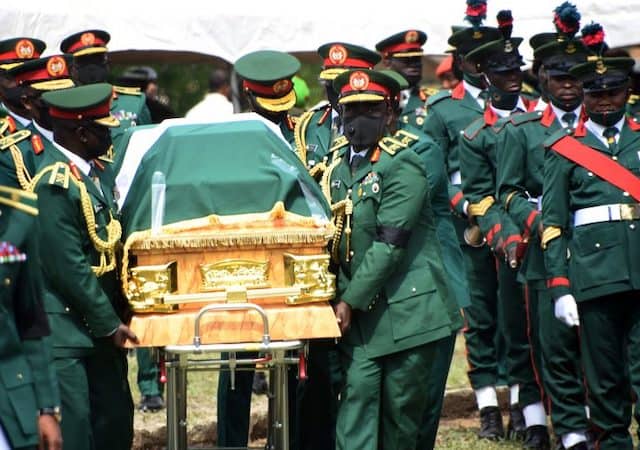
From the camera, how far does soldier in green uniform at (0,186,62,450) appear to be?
5523mm

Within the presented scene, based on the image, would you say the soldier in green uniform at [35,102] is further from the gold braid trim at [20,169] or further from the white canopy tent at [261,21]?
the white canopy tent at [261,21]

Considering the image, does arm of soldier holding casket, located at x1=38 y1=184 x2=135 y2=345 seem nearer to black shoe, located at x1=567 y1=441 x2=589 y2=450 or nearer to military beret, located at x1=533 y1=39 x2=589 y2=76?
black shoe, located at x1=567 y1=441 x2=589 y2=450

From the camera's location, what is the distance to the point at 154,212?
7.24m

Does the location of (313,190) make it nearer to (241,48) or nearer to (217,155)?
(217,155)

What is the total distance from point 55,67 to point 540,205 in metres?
3.18

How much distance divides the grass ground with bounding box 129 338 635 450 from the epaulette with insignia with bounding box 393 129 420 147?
269 cm

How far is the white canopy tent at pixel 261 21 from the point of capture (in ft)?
37.6

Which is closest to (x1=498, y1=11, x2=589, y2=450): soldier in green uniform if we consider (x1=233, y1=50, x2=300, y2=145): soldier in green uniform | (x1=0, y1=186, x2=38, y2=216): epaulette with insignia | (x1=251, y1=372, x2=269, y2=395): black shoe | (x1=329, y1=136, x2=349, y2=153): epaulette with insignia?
(x1=233, y1=50, x2=300, y2=145): soldier in green uniform

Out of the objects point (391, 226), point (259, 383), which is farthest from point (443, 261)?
point (259, 383)

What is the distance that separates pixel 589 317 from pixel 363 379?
1.46 meters

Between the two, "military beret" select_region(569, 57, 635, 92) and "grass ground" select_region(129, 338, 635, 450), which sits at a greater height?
"military beret" select_region(569, 57, 635, 92)

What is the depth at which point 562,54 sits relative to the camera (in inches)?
376

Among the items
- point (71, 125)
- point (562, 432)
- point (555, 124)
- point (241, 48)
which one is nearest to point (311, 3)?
point (241, 48)

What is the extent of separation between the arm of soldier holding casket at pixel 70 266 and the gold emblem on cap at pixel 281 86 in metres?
2.10
